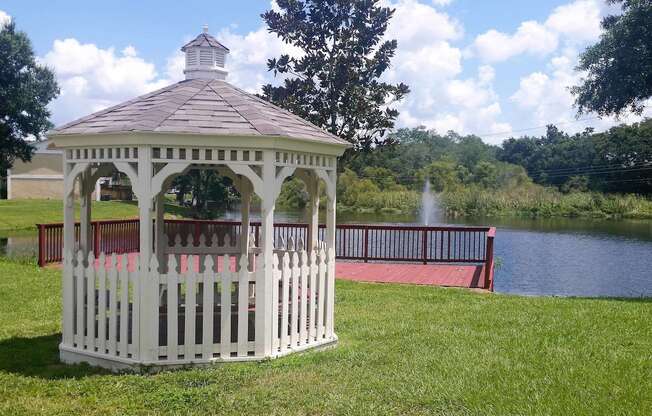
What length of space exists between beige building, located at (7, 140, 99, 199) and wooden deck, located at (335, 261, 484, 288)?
40.7m

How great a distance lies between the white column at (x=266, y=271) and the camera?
591 cm

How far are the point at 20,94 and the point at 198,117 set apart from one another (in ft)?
87.5

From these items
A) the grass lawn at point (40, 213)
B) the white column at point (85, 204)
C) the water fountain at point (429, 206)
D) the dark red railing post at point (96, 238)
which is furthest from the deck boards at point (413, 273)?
the water fountain at point (429, 206)

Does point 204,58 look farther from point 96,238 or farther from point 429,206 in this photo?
point 429,206

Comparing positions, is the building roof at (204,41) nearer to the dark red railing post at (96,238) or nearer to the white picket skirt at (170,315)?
the white picket skirt at (170,315)

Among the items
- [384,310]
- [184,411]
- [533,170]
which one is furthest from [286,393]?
[533,170]

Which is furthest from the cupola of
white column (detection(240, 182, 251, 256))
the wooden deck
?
the wooden deck

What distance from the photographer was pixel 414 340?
687 centimetres

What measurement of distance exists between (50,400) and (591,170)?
66082mm

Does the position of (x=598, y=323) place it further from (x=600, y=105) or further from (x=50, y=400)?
(x=600, y=105)

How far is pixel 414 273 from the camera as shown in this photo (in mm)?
13336

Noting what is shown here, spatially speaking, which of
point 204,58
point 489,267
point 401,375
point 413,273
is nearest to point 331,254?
point 401,375

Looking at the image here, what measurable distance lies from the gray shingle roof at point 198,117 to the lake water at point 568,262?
8383 mm

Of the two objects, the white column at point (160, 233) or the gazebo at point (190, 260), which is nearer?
the gazebo at point (190, 260)
